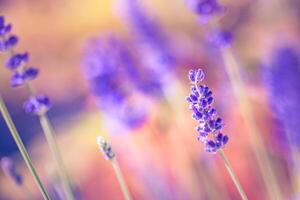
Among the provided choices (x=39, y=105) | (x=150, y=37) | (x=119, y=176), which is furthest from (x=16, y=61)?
(x=150, y=37)

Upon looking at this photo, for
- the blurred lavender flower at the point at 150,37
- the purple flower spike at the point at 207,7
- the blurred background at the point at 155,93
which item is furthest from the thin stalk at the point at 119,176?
the blurred lavender flower at the point at 150,37

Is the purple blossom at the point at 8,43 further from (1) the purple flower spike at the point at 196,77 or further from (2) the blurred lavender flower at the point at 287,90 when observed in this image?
(2) the blurred lavender flower at the point at 287,90

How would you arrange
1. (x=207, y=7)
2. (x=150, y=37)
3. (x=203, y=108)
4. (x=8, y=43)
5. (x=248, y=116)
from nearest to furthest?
(x=203, y=108) → (x=8, y=43) → (x=207, y=7) → (x=248, y=116) → (x=150, y=37)

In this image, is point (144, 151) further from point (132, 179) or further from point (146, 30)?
point (146, 30)

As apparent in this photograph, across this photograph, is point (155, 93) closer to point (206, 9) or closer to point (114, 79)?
point (114, 79)

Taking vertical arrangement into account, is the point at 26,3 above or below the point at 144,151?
above

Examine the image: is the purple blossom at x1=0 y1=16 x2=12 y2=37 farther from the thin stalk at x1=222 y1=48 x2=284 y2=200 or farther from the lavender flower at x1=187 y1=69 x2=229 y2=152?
the thin stalk at x1=222 y1=48 x2=284 y2=200

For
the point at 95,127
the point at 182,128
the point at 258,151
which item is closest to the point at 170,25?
the point at 95,127
